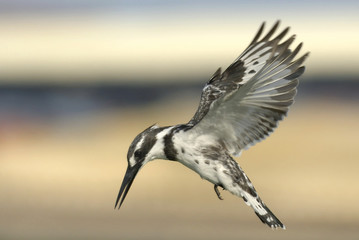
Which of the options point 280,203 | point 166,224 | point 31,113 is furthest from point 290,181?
point 31,113

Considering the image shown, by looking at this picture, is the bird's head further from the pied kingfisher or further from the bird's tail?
the bird's tail

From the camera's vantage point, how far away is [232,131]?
3268 millimetres

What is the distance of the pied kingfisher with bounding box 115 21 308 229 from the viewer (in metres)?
3.18

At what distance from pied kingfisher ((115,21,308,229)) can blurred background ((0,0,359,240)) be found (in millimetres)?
8413

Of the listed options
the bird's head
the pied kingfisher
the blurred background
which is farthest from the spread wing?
the blurred background

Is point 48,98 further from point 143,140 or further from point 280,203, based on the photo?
point 143,140

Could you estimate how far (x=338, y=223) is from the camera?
13016mm

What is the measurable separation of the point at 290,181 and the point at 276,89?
32.0 ft

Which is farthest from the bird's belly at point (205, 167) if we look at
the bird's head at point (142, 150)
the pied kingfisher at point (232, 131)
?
the bird's head at point (142, 150)

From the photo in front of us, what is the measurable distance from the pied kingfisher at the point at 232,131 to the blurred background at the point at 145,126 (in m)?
8.41

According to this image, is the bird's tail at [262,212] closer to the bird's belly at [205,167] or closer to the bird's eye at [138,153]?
the bird's belly at [205,167]

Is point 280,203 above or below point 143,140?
above

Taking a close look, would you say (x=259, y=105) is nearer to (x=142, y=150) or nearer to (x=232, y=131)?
(x=232, y=131)

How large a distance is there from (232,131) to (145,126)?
9.05m
